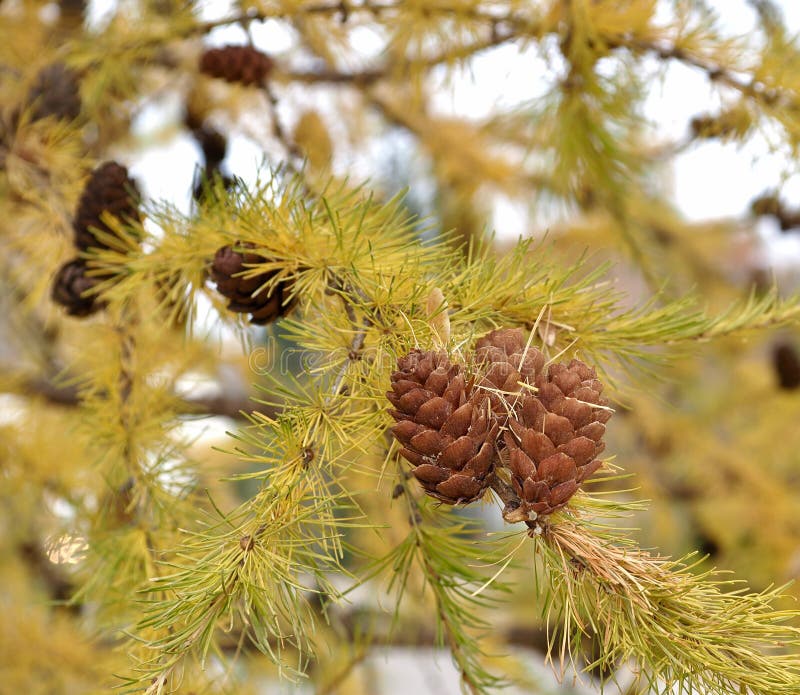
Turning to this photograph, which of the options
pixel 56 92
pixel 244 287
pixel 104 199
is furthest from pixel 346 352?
pixel 56 92

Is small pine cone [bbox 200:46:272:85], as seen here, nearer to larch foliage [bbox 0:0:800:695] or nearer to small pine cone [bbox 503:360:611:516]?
larch foliage [bbox 0:0:800:695]

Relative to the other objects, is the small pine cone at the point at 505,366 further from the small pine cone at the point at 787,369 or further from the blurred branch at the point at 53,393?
the small pine cone at the point at 787,369

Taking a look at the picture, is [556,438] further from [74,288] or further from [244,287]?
[74,288]

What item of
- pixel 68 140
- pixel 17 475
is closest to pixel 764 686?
pixel 68 140

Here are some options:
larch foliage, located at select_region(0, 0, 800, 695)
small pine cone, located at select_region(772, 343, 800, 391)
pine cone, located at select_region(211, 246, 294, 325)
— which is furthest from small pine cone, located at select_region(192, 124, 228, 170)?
small pine cone, located at select_region(772, 343, 800, 391)

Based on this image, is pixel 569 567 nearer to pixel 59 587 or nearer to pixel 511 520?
pixel 511 520

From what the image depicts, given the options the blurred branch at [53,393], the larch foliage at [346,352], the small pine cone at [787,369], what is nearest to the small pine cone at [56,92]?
the larch foliage at [346,352]
